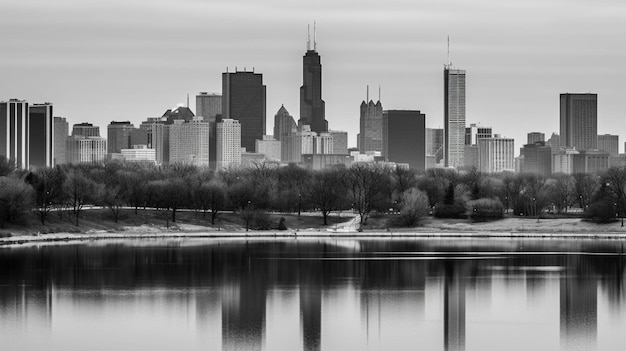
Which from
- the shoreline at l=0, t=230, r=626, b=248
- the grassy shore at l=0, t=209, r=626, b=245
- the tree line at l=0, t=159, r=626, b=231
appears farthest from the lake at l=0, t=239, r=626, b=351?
the tree line at l=0, t=159, r=626, b=231

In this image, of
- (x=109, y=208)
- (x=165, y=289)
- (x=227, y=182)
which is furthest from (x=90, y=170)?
(x=165, y=289)

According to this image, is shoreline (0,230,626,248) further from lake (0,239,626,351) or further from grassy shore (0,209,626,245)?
lake (0,239,626,351)

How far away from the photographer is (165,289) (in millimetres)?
59406

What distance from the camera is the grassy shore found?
100438 mm

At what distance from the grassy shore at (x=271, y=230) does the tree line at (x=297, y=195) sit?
3.49ft

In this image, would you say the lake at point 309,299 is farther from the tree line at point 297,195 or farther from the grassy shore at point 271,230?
the tree line at point 297,195

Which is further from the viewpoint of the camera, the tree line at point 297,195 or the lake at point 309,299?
the tree line at point 297,195

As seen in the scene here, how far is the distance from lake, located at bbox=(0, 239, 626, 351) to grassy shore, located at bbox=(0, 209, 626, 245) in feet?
48.3

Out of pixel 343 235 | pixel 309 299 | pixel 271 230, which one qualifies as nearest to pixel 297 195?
pixel 271 230

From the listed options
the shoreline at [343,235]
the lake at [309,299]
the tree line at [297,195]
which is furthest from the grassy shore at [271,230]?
the lake at [309,299]

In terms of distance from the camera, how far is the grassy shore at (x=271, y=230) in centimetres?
10044

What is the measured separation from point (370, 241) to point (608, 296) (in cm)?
4349

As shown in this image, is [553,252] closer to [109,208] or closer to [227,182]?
[109,208]

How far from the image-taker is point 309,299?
5597cm
